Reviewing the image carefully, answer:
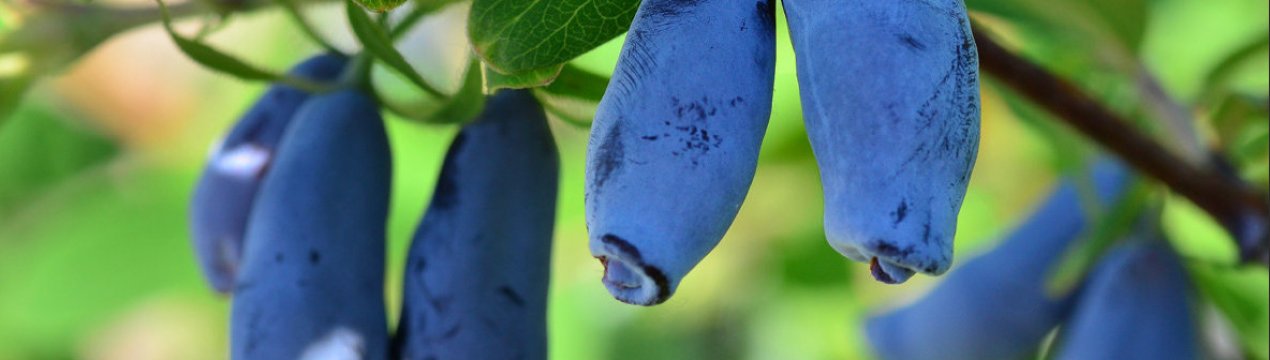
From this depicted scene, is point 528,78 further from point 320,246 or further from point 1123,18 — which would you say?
point 1123,18

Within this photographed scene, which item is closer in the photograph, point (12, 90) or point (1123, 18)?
point (12, 90)

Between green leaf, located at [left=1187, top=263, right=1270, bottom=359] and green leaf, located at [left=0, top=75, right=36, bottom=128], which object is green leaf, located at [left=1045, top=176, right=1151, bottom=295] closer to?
green leaf, located at [left=1187, top=263, right=1270, bottom=359]

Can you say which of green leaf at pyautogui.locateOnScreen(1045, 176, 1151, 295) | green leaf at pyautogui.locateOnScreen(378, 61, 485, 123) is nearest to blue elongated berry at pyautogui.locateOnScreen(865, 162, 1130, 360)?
green leaf at pyautogui.locateOnScreen(1045, 176, 1151, 295)

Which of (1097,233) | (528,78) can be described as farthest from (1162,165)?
(528,78)

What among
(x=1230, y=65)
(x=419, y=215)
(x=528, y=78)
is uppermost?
(x=528, y=78)

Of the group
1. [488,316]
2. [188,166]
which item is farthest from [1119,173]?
[188,166]
